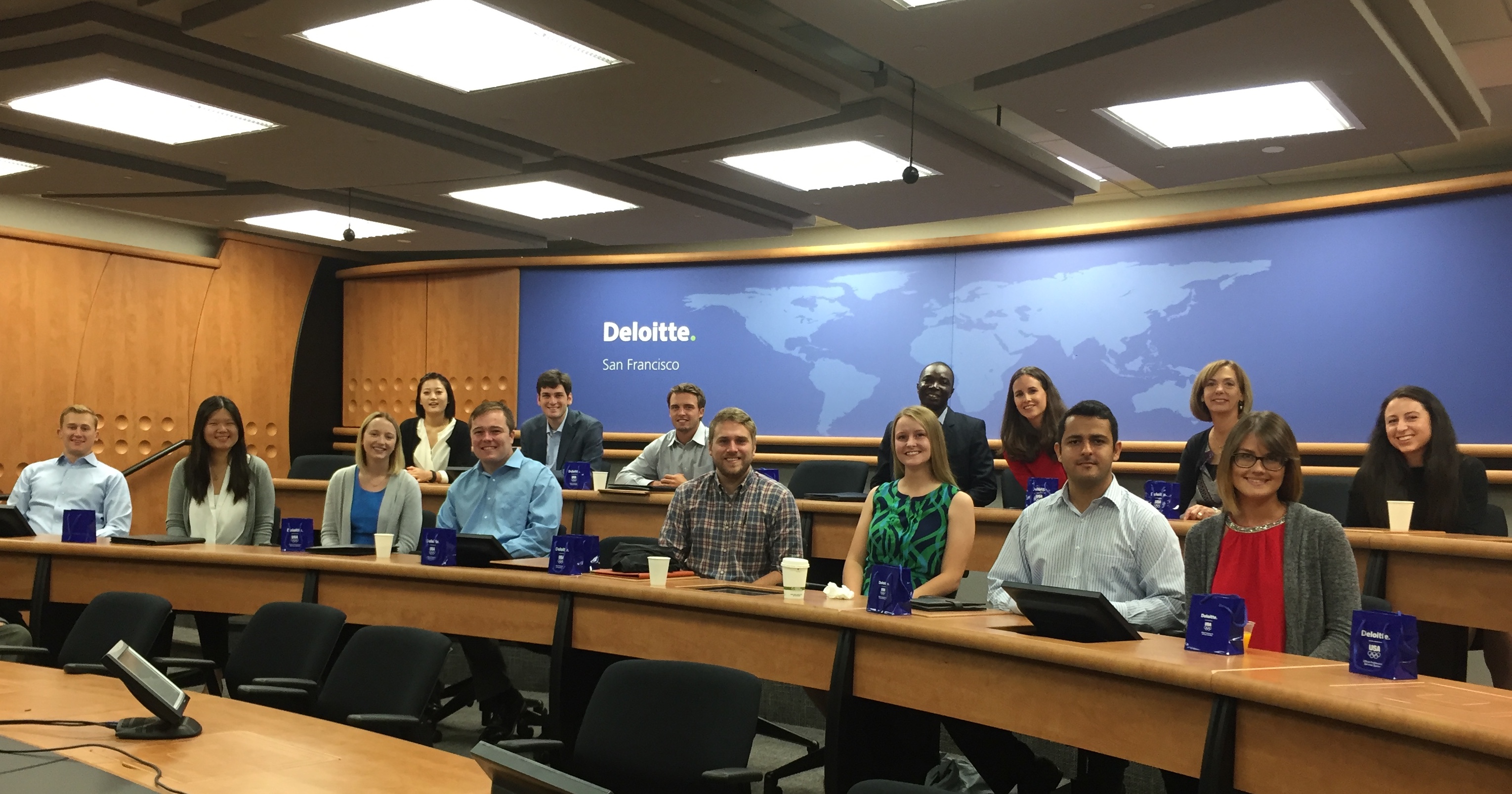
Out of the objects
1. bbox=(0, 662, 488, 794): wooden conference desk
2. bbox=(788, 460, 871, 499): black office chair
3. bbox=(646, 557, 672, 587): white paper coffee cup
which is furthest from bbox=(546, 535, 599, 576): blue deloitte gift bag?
bbox=(788, 460, 871, 499): black office chair

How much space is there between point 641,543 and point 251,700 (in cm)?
177

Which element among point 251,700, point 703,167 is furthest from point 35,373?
point 251,700

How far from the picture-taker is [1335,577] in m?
2.82

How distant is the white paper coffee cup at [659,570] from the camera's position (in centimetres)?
368

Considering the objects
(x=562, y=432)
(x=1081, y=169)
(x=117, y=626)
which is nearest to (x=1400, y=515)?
(x=1081, y=169)

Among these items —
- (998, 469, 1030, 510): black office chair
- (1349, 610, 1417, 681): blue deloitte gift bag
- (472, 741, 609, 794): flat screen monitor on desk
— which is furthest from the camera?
(998, 469, 1030, 510): black office chair

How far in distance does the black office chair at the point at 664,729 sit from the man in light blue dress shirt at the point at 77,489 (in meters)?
4.21

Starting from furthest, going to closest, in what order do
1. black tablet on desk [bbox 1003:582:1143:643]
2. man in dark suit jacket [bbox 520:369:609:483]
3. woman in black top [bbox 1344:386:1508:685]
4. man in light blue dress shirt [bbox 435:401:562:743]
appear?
man in dark suit jacket [bbox 520:369:609:483]
man in light blue dress shirt [bbox 435:401:562:743]
woman in black top [bbox 1344:386:1508:685]
black tablet on desk [bbox 1003:582:1143:643]

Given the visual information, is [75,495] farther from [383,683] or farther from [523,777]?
[523,777]

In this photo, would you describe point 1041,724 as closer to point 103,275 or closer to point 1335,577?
point 1335,577

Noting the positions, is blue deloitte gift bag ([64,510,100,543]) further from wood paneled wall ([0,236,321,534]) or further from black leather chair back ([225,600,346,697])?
wood paneled wall ([0,236,321,534])

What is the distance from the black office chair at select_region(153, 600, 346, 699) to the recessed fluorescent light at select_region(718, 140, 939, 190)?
3209mm

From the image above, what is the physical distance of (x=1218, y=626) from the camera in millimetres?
2551

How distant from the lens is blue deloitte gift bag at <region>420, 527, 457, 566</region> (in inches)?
168
